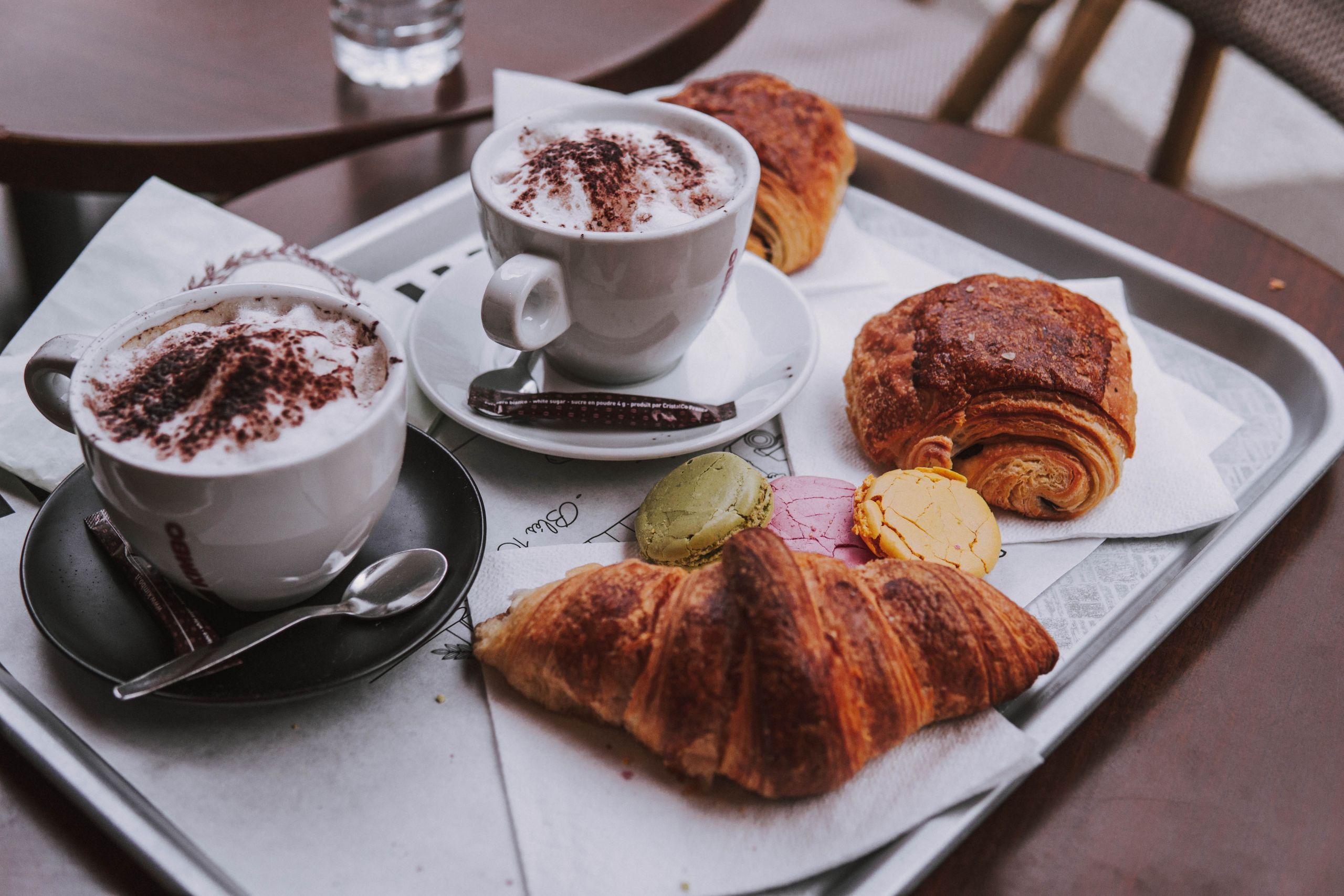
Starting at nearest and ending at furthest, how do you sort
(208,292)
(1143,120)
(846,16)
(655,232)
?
1. (208,292)
2. (655,232)
3. (846,16)
4. (1143,120)

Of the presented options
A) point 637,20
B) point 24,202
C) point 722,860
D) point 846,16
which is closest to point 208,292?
point 722,860

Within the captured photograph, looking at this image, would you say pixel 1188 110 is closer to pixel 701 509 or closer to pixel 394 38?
pixel 394 38

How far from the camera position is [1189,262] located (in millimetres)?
1738

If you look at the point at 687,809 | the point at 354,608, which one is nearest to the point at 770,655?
the point at 687,809

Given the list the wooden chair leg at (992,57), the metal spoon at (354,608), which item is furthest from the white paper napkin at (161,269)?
the wooden chair leg at (992,57)

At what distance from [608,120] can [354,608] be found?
2.59ft

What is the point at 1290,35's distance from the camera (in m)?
2.59

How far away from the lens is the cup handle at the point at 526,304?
1.13 m

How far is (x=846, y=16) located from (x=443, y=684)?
338 centimetres

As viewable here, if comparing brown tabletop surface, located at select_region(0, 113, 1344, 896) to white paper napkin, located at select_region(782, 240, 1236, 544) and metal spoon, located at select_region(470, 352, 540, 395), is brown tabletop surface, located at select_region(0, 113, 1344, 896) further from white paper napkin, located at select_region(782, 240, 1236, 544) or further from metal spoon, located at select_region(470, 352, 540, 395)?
metal spoon, located at select_region(470, 352, 540, 395)

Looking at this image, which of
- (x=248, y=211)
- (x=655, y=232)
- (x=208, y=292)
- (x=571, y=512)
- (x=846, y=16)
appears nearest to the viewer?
(x=208, y=292)

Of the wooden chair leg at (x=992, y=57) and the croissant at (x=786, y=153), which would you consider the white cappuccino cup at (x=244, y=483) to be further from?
the wooden chair leg at (x=992, y=57)

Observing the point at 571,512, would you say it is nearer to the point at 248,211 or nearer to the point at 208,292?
the point at 208,292

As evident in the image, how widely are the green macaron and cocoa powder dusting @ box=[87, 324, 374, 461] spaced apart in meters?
0.39
